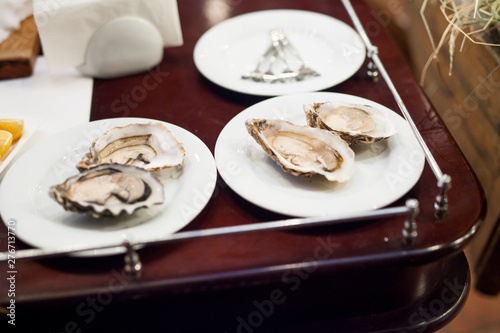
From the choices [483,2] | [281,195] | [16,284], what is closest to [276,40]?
[483,2]

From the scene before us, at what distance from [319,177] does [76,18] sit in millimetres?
629

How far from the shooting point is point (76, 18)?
106cm

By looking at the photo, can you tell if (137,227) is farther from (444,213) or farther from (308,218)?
(444,213)

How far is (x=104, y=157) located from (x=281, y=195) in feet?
0.98

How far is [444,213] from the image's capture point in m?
0.75

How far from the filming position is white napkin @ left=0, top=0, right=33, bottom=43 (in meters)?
1.21

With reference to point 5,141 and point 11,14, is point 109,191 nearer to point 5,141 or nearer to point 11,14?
point 5,141

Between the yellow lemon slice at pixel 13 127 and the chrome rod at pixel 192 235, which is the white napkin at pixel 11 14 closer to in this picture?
the yellow lemon slice at pixel 13 127

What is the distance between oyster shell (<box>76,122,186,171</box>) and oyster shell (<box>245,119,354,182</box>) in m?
0.13

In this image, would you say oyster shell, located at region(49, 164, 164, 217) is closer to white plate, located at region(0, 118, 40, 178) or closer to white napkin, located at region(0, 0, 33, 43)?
white plate, located at region(0, 118, 40, 178)

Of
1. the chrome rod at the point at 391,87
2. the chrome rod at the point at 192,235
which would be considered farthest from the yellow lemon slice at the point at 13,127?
the chrome rod at the point at 391,87

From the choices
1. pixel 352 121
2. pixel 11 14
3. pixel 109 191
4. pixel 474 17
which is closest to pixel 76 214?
pixel 109 191

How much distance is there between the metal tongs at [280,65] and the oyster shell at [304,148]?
0.25 m

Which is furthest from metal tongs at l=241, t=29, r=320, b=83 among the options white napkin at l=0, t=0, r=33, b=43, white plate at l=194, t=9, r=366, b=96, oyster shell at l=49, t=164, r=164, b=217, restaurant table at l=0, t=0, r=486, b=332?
white napkin at l=0, t=0, r=33, b=43
